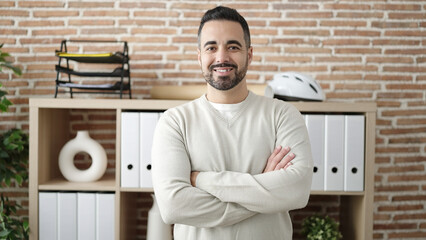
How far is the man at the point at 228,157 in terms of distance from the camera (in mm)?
1476

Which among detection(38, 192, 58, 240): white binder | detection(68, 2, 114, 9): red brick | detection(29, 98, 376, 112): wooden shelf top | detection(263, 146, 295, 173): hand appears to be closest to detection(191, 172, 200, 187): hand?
detection(263, 146, 295, 173): hand

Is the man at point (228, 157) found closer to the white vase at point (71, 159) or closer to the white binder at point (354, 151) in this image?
the white binder at point (354, 151)

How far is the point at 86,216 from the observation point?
2359mm

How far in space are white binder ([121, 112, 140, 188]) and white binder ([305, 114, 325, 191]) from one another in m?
0.96

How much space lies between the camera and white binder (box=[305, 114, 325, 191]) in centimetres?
231

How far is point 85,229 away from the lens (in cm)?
236

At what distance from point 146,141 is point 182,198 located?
917 millimetres

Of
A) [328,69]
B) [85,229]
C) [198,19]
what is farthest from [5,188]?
[328,69]

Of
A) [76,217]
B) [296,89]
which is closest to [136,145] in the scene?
[76,217]

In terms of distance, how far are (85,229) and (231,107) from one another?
1.29m

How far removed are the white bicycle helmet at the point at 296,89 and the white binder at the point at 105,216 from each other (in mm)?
1087

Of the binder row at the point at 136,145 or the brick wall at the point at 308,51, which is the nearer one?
the binder row at the point at 136,145

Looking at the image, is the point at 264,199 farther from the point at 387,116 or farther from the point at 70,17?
the point at 70,17

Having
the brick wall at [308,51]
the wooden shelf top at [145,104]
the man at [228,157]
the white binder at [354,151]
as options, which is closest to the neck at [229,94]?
the man at [228,157]
